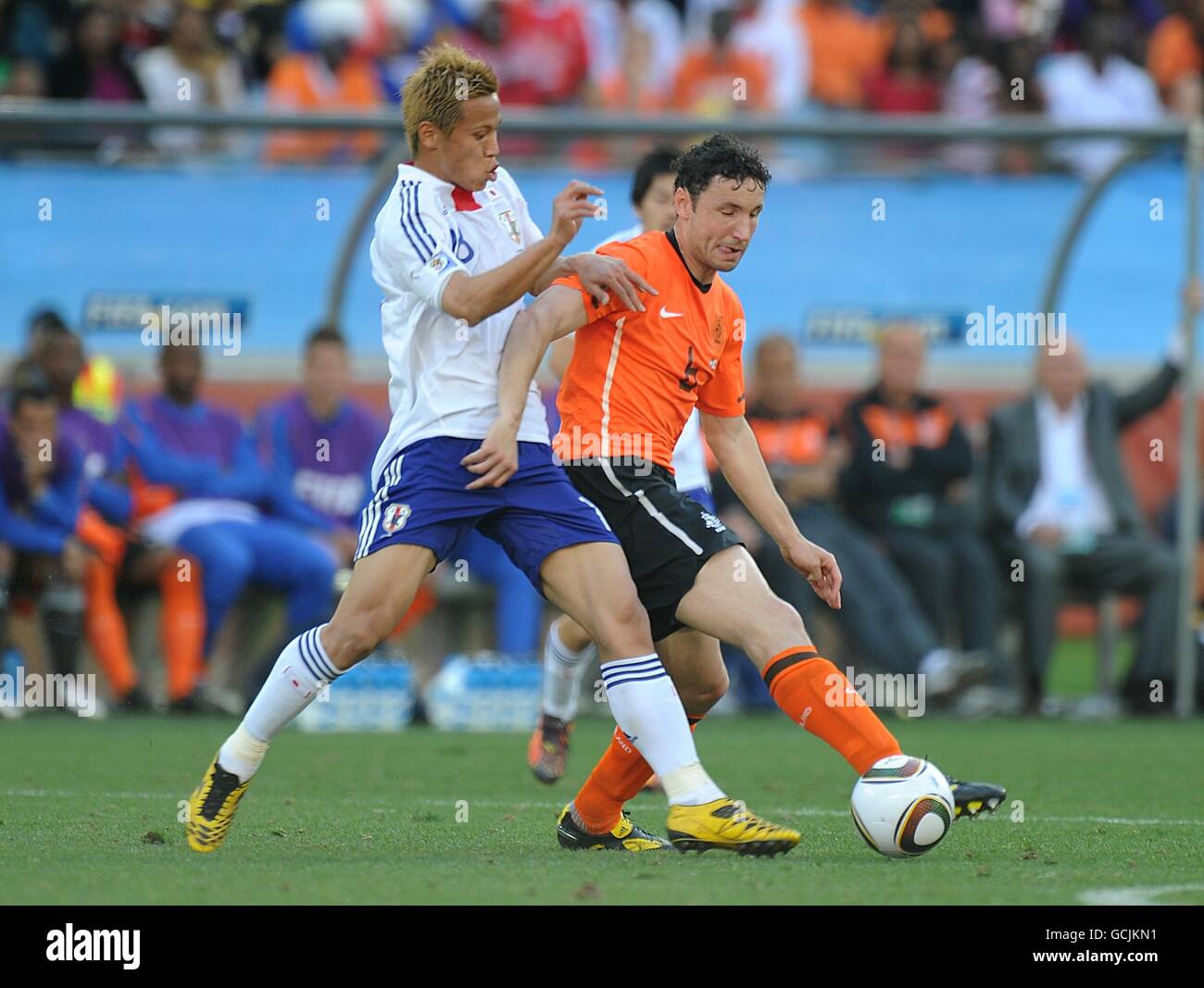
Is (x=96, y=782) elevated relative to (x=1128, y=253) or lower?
lower

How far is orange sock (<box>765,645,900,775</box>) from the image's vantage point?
486 cm

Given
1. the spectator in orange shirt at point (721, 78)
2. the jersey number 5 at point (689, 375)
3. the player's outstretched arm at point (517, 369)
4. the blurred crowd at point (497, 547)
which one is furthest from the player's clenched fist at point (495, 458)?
the spectator in orange shirt at point (721, 78)

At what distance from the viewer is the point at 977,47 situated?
1600 centimetres

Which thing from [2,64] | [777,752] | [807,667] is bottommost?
[777,752]

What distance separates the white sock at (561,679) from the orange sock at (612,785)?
165 cm

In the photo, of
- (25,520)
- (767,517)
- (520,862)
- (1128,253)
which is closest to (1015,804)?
(767,517)

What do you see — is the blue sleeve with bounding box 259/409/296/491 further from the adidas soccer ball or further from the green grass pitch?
the adidas soccer ball

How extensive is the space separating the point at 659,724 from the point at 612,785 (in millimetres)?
444

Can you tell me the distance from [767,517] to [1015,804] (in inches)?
66.4

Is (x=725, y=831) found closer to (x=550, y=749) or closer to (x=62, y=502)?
(x=550, y=749)

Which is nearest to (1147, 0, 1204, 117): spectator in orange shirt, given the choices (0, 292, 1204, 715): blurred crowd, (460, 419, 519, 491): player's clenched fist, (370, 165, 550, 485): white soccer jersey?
(0, 292, 1204, 715): blurred crowd

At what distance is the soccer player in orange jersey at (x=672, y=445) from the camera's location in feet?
16.2
